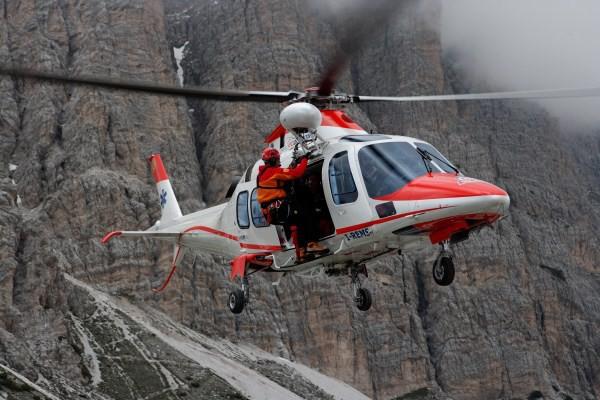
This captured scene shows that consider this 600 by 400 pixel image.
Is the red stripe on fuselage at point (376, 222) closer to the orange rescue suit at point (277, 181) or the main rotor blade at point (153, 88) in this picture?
the orange rescue suit at point (277, 181)

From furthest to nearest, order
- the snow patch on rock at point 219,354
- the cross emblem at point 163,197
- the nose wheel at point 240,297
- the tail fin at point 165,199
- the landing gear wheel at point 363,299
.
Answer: the snow patch on rock at point 219,354
the cross emblem at point 163,197
the tail fin at point 165,199
the nose wheel at point 240,297
the landing gear wheel at point 363,299

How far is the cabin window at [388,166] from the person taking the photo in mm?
21516

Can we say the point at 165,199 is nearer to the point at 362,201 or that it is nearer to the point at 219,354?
the point at 362,201

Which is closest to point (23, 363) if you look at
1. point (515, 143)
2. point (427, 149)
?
point (427, 149)

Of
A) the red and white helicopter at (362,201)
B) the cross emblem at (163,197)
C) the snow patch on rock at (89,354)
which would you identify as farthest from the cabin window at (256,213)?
the snow patch on rock at (89,354)

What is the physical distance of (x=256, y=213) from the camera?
25156 millimetres

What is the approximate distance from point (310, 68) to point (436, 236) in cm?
7757

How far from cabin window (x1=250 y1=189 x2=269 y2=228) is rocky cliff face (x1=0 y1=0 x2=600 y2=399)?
123 feet

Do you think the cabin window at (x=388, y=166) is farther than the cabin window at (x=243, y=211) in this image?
No

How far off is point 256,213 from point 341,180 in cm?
362

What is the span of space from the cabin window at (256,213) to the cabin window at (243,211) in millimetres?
340

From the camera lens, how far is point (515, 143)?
10569 centimetres

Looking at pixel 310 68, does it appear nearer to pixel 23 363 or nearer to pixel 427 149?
pixel 23 363

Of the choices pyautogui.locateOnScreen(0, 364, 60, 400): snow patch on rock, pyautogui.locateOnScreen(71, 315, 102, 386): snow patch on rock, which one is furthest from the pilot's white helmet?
pyautogui.locateOnScreen(71, 315, 102, 386): snow patch on rock
